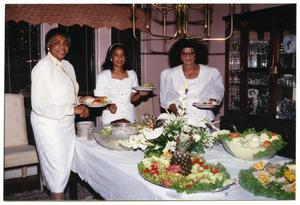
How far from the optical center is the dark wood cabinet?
3.26 meters

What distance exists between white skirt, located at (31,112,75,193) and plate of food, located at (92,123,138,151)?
0.19 m

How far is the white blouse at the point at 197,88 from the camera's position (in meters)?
2.77

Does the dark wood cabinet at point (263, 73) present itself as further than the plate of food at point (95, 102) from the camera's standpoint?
Yes

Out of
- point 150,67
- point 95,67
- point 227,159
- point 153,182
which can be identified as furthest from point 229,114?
point 153,182

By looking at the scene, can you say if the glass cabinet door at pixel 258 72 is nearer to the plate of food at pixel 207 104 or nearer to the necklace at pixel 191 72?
the necklace at pixel 191 72

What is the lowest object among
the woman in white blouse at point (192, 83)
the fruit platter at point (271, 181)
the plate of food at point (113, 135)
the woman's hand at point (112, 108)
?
the fruit platter at point (271, 181)

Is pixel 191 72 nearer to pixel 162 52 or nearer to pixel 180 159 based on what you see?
pixel 180 159

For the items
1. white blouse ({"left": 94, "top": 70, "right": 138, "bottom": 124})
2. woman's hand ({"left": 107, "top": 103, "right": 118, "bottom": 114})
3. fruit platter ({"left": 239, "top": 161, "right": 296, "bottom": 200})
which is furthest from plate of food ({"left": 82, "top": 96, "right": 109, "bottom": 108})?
fruit platter ({"left": 239, "top": 161, "right": 296, "bottom": 200})

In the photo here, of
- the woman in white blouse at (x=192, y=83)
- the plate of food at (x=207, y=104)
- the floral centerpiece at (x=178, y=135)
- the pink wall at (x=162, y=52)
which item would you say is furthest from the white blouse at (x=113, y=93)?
the pink wall at (x=162, y=52)

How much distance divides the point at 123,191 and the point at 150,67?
295 centimetres

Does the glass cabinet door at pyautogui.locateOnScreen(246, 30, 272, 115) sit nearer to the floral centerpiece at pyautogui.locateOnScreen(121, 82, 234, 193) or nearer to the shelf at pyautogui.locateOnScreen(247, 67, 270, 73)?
the shelf at pyautogui.locateOnScreen(247, 67, 270, 73)

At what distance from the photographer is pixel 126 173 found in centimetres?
166

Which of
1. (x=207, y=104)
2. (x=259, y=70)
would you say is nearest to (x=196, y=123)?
(x=207, y=104)

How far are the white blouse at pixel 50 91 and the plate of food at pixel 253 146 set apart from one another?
1055 millimetres
